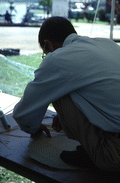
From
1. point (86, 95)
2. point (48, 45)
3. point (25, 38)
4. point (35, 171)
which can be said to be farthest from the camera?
point (25, 38)

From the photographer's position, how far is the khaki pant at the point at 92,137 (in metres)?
1.24

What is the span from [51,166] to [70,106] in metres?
0.36

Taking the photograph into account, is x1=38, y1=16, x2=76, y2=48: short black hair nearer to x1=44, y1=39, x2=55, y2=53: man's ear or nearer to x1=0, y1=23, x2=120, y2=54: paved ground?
x1=44, y1=39, x2=55, y2=53: man's ear

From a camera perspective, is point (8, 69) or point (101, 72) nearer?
point (101, 72)

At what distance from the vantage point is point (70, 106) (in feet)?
4.32

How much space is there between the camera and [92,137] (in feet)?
4.22

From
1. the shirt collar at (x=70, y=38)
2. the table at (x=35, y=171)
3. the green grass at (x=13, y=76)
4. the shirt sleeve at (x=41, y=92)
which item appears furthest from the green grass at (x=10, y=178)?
the green grass at (x=13, y=76)

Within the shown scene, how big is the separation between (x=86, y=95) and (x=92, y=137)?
21cm

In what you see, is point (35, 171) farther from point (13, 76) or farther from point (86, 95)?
point (13, 76)

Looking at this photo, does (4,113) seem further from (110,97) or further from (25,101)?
(110,97)

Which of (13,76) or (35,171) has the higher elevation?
(35,171)

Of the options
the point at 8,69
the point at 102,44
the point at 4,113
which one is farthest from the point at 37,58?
the point at 102,44

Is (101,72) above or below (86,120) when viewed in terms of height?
above

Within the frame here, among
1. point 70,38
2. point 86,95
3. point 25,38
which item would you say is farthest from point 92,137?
point 25,38
